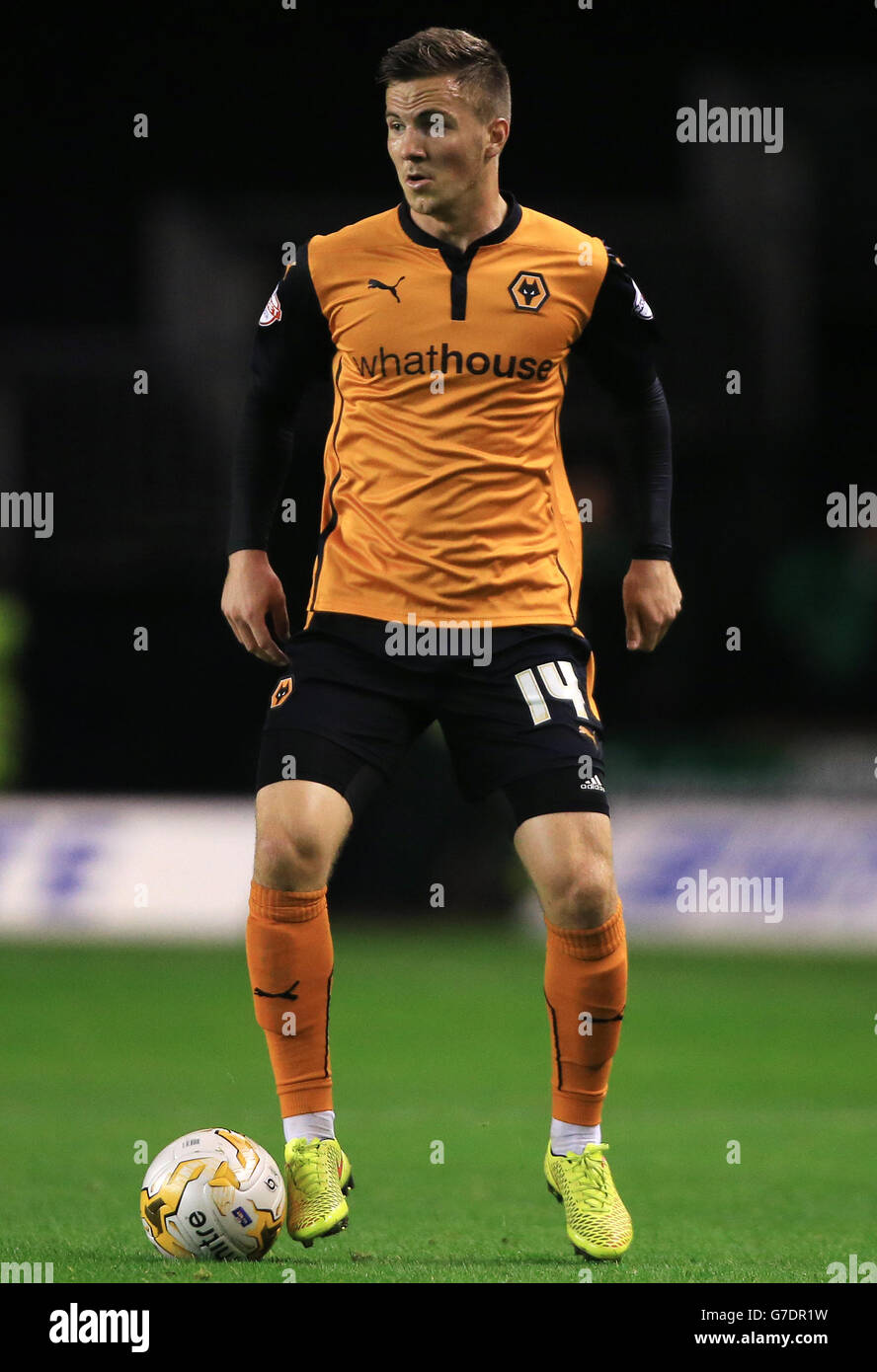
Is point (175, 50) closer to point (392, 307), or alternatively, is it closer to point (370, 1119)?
point (370, 1119)

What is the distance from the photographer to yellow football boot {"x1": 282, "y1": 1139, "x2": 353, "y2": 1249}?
432 cm

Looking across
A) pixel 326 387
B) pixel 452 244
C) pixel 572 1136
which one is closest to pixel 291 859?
pixel 572 1136

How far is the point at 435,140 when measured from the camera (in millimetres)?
4371

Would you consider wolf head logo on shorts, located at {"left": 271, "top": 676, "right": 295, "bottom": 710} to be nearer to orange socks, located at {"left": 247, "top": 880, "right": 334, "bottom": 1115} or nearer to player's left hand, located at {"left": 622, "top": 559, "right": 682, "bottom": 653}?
orange socks, located at {"left": 247, "top": 880, "right": 334, "bottom": 1115}

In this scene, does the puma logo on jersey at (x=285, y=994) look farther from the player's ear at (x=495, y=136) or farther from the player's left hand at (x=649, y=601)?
the player's ear at (x=495, y=136)

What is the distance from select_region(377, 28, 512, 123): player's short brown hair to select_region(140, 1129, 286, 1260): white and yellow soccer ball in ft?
7.65

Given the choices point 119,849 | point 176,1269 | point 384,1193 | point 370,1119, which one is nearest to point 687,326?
point 119,849

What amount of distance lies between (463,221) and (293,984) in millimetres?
1730

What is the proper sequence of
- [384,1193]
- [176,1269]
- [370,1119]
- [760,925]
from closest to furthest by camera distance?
[176,1269], [384,1193], [370,1119], [760,925]

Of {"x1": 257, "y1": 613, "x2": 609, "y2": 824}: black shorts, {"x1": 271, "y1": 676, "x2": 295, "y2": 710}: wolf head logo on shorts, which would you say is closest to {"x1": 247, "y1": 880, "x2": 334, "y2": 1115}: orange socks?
{"x1": 257, "y1": 613, "x2": 609, "y2": 824}: black shorts

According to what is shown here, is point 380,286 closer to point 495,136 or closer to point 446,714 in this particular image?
point 495,136

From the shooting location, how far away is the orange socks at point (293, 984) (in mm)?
4391
